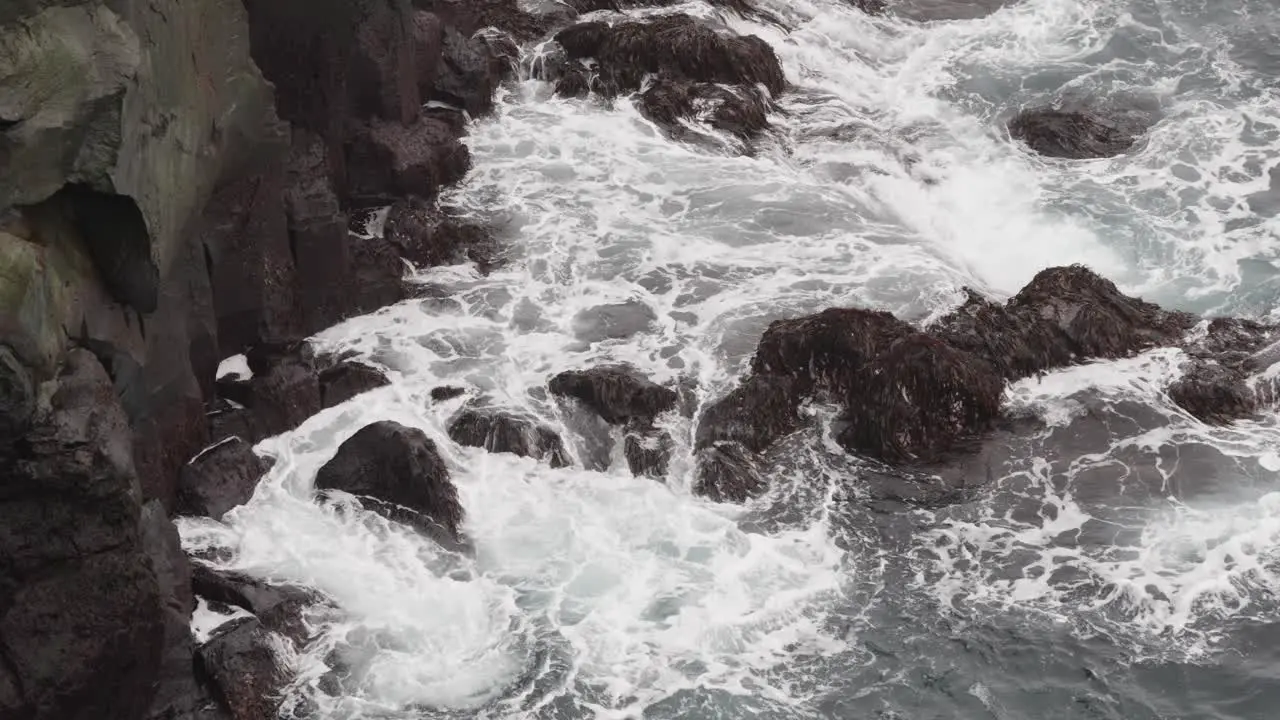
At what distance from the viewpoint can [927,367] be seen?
18.4 metres

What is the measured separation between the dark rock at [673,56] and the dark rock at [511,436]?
909 cm

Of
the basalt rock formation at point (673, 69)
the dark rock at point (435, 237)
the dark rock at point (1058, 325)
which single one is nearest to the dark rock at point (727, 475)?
the dark rock at point (1058, 325)

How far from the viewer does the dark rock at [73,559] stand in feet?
39.9

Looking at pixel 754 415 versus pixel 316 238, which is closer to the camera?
pixel 754 415

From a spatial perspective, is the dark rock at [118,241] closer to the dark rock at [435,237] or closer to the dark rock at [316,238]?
the dark rock at [316,238]

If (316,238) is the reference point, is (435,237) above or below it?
below

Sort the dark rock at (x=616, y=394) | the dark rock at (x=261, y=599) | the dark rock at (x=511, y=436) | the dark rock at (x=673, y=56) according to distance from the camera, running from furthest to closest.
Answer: the dark rock at (x=673, y=56), the dark rock at (x=616, y=394), the dark rock at (x=511, y=436), the dark rock at (x=261, y=599)

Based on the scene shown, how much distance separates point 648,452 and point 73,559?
7.13 m

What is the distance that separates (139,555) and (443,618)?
138 inches

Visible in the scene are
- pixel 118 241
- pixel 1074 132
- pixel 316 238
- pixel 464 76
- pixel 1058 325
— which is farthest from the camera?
pixel 1074 132

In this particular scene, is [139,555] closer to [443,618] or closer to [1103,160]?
[443,618]

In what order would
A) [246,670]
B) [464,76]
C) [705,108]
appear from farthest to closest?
[705,108]
[464,76]
[246,670]

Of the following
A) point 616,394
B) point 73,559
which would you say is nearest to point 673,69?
point 616,394

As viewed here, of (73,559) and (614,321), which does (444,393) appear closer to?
(614,321)
